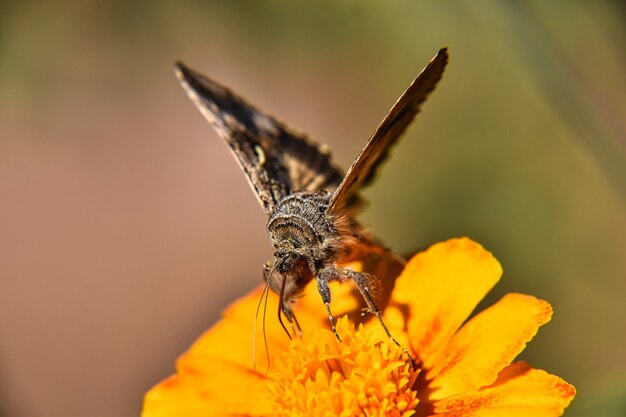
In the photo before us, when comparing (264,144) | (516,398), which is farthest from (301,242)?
(264,144)

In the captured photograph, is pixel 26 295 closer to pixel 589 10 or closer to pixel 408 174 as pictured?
pixel 408 174

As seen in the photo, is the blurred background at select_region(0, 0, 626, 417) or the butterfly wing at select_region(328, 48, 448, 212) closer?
the butterfly wing at select_region(328, 48, 448, 212)

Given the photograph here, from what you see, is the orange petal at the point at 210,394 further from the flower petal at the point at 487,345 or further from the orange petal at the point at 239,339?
the flower petal at the point at 487,345

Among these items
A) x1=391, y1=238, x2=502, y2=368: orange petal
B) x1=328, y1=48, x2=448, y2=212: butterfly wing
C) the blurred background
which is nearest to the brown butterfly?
x1=328, y1=48, x2=448, y2=212: butterfly wing

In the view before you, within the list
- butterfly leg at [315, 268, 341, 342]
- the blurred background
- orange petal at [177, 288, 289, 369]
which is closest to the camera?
butterfly leg at [315, 268, 341, 342]

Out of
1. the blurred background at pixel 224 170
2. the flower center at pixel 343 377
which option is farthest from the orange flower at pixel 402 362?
the blurred background at pixel 224 170

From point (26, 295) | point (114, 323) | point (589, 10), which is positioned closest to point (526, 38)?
point (589, 10)

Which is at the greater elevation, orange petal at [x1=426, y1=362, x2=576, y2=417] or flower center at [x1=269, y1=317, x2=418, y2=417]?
flower center at [x1=269, y1=317, x2=418, y2=417]

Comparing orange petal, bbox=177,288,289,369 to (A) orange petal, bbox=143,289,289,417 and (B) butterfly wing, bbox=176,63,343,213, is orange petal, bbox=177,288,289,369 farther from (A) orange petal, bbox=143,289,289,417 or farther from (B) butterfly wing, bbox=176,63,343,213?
(B) butterfly wing, bbox=176,63,343,213
